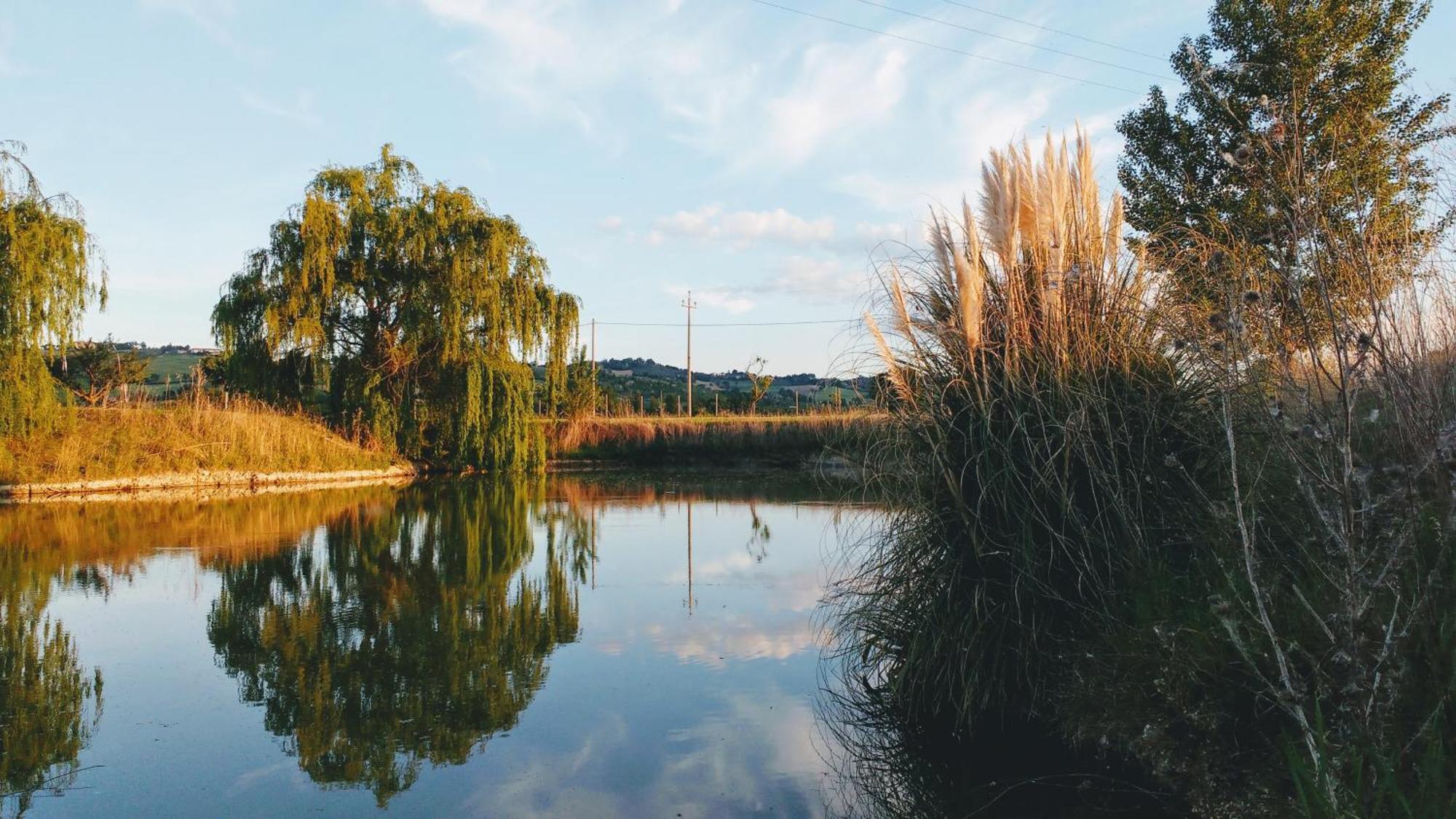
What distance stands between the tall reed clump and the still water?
647 mm

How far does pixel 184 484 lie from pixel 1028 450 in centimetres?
1904

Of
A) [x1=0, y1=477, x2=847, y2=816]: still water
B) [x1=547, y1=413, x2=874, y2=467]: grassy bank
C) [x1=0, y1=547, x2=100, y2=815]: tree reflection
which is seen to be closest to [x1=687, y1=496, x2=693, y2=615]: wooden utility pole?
[x1=0, y1=477, x2=847, y2=816]: still water

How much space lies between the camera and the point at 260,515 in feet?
45.2

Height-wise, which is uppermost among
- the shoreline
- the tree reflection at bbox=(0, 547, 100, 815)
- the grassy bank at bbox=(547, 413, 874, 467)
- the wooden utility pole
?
the grassy bank at bbox=(547, 413, 874, 467)

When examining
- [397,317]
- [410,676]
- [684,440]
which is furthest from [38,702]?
[684,440]

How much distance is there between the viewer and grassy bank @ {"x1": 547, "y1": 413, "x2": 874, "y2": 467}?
95.0 feet

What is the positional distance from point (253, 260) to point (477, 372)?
251 inches

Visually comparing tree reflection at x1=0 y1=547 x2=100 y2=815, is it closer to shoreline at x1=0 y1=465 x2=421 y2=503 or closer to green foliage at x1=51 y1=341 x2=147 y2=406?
shoreline at x1=0 y1=465 x2=421 y2=503

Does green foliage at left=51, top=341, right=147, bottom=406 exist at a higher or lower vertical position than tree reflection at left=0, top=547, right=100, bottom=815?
higher

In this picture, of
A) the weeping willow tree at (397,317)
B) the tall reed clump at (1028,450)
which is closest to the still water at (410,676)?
the tall reed clump at (1028,450)

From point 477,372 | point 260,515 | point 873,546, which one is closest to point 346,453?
point 477,372

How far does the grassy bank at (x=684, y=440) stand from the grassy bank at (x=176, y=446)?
312 inches

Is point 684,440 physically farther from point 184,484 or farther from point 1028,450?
point 1028,450

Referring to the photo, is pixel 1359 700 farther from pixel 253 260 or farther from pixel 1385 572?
pixel 253 260
